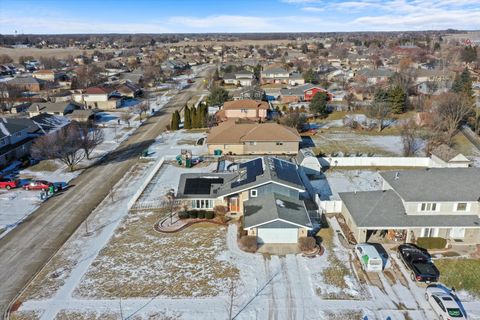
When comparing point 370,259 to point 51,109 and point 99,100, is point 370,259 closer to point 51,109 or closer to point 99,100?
point 51,109

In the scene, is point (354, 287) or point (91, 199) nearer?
point (354, 287)

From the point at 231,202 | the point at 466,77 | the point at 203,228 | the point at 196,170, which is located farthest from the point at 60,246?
the point at 466,77

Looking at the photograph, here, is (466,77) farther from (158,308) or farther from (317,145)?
(158,308)

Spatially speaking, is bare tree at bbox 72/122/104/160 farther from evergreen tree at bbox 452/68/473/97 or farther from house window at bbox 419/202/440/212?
evergreen tree at bbox 452/68/473/97

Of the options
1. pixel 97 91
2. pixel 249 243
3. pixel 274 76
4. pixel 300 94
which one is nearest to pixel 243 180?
pixel 249 243

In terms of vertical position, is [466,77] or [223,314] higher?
[466,77]

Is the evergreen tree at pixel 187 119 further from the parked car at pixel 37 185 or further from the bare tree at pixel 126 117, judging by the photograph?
the parked car at pixel 37 185

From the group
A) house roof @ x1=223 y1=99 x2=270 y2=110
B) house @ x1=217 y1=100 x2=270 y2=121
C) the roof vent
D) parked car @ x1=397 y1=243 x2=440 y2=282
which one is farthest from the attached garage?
house roof @ x1=223 y1=99 x2=270 y2=110
